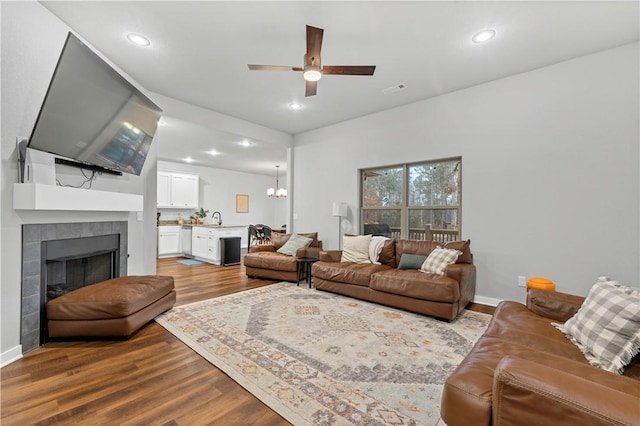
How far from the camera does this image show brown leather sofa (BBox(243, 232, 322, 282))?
4836mm

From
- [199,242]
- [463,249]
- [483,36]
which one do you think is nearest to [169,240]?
[199,242]

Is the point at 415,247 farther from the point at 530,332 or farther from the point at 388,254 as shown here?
the point at 530,332

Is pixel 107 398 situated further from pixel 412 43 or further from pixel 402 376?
pixel 412 43

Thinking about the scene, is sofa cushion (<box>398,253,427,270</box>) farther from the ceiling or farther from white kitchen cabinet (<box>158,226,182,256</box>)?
white kitchen cabinet (<box>158,226,182,256</box>)

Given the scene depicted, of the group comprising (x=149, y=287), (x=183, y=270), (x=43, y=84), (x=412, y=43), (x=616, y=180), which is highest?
(x=412, y=43)

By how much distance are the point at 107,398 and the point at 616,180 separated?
488 centimetres

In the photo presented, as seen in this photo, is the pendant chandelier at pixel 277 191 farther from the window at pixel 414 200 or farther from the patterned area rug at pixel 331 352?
the patterned area rug at pixel 331 352

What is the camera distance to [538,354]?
140 centimetres

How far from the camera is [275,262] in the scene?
16.1ft

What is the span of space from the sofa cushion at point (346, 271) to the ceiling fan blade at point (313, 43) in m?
2.57

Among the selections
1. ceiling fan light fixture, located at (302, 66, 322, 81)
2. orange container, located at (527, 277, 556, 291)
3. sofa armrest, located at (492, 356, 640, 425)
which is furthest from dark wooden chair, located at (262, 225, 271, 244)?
sofa armrest, located at (492, 356, 640, 425)

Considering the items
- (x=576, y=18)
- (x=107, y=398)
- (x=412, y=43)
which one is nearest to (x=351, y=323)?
(x=107, y=398)

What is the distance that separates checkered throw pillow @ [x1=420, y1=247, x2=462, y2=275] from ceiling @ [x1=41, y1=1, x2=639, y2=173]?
2.28m

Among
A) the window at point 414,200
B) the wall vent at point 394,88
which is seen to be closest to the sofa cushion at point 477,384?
the window at point 414,200
